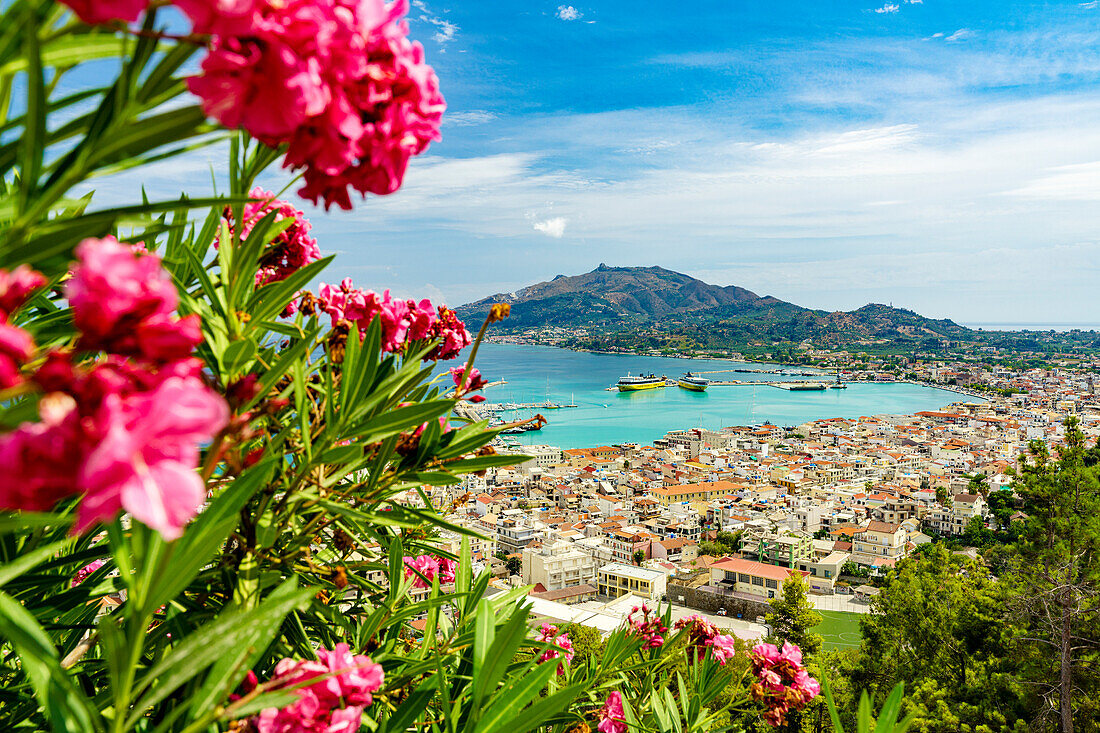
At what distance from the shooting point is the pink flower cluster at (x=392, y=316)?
1195mm

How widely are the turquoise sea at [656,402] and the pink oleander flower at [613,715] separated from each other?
42757 millimetres

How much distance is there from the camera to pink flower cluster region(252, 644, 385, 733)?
698 millimetres

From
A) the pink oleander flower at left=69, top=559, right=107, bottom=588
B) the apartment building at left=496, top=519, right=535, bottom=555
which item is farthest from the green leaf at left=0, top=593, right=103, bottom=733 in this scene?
the apartment building at left=496, top=519, right=535, bottom=555

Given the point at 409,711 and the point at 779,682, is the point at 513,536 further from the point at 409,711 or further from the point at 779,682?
the point at 409,711

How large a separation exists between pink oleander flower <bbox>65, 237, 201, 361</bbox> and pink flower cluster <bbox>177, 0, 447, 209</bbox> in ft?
0.45

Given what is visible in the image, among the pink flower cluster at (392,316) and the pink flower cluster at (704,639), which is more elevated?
the pink flower cluster at (392,316)

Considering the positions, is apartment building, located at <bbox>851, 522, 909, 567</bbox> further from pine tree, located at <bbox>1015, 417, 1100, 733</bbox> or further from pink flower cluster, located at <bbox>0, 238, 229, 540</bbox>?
pink flower cluster, located at <bbox>0, 238, 229, 540</bbox>

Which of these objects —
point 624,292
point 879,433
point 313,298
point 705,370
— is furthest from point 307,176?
point 624,292

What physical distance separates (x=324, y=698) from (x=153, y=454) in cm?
53

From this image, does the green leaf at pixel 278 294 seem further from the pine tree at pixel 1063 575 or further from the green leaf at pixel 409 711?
the pine tree at pixel 1063 575

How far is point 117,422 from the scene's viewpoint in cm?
32

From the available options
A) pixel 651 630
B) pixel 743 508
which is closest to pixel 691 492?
pixel 743 508

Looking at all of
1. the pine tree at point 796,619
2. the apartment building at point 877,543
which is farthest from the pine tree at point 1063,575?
the apartment building at point 877,543

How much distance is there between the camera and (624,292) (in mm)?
138125
